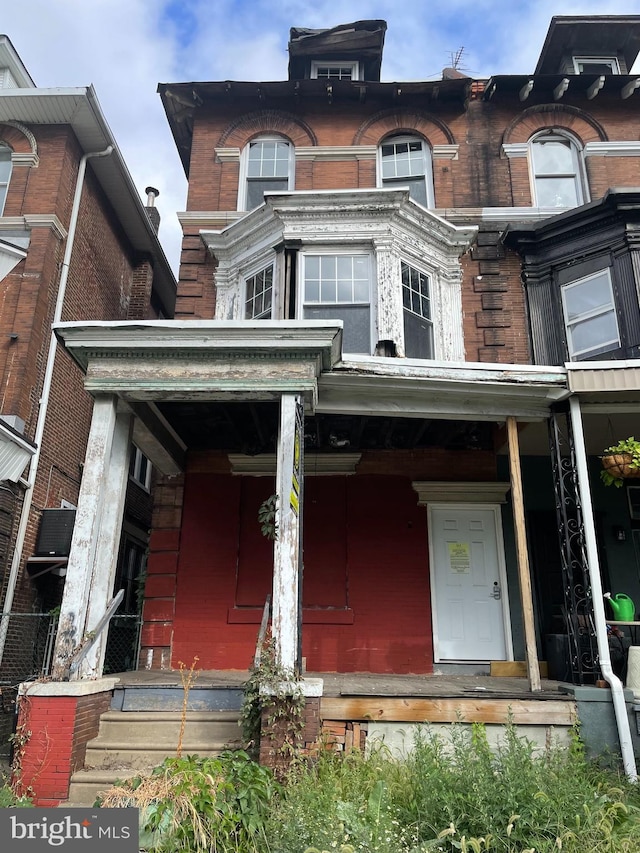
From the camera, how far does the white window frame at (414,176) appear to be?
1173 cm

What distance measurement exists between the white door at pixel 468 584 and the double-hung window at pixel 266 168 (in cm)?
653

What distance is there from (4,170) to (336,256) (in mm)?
6934

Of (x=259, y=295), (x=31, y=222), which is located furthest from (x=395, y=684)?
(x=31, y=222)

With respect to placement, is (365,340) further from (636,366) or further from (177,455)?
(636,366)

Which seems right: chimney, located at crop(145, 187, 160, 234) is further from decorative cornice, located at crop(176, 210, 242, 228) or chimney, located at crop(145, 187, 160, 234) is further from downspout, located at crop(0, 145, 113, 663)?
decorative cornice, located at crop(176, 210, 242, 228)

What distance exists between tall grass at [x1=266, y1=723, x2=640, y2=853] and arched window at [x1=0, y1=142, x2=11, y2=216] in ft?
37.4

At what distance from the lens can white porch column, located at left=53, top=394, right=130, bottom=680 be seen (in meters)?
6.09

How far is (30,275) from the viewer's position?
1111cm

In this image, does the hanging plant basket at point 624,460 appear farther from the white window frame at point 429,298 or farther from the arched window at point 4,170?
the arched window at point 4,170

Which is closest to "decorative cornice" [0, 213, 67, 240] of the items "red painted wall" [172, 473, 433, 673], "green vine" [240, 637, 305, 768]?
"red painted wall" [172, 473, 433, 673]

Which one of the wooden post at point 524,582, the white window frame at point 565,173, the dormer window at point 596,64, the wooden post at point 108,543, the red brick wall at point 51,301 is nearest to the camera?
the wooden post at point 108,543

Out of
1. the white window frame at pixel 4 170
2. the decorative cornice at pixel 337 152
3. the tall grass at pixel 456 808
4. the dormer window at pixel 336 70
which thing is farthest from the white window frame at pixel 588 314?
the white window frame at pixel 4 170

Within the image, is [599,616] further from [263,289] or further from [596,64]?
[596,64]

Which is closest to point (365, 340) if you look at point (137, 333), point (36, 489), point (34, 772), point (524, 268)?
point (524, 268)
